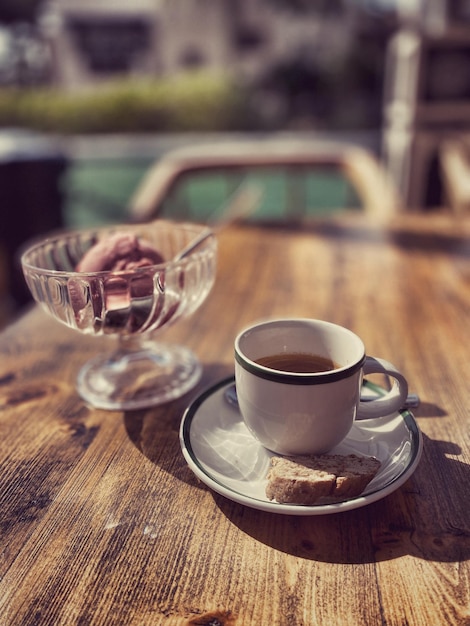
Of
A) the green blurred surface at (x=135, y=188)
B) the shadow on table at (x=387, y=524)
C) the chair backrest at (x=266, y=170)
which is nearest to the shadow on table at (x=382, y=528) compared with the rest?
the shadow on table at (x=387, y=524)

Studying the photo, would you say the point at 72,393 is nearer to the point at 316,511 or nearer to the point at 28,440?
the point at 28,440

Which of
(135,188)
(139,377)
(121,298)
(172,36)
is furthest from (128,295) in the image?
(172,36)

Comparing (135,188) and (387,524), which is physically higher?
(387,524)

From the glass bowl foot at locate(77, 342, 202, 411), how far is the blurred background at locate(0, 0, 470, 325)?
4.22 meters

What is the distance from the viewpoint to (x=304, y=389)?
0.38 meters

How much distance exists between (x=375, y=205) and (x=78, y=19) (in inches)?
508

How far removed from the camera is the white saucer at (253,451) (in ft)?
1.19

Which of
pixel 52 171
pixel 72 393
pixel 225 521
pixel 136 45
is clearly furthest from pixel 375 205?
pixel 136 45

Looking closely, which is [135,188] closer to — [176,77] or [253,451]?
[176,77]

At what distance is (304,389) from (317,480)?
6 centimetres

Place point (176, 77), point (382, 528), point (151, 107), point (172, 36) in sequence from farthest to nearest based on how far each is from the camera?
1. point (172, 36)
2. point (176, 77)
3. point (151, 107)
4. point (382, 528)

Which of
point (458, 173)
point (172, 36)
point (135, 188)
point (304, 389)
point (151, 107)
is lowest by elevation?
point (135, 188)

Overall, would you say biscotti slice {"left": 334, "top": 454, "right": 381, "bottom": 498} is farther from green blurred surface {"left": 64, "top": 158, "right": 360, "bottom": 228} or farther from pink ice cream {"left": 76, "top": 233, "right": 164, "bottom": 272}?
green blurred surface {"left": 64, "top": 158, "right": 360, "bottom": 228}

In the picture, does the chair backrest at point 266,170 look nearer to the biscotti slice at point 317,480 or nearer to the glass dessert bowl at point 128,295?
the glass dessert bowl at point 128,295
